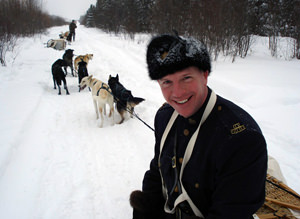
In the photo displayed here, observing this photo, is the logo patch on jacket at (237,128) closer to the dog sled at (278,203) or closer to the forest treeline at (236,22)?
the dog sled at (278,203)

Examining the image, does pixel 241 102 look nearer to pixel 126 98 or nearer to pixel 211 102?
pixel 126 98

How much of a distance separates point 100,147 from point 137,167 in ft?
3.55

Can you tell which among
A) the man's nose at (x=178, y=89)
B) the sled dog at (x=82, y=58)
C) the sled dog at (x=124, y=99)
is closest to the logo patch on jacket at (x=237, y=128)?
the man's nose at (x=178, y=89)

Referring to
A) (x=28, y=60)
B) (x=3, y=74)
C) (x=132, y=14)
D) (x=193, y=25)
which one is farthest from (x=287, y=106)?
(x=132, y=14)

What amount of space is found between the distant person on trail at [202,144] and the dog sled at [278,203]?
1.37 feet

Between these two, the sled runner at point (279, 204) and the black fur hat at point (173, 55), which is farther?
the sled runner at point (279, 204)

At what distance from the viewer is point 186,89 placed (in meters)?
1.04

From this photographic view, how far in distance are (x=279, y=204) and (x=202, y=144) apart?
1018 millimetres

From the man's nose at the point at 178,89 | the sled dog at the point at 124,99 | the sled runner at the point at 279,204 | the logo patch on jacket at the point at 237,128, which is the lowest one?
the sled runner at the point at 279,204

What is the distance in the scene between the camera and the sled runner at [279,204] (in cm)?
134

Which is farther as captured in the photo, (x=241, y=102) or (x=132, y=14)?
(x=132, y=14)

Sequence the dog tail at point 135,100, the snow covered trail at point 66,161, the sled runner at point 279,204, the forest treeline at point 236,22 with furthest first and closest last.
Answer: the forest treeline at point 236,22 → the dog tail at point 135,100 → the snow covered trail at point 66,161 → the sled runner at point 279,204

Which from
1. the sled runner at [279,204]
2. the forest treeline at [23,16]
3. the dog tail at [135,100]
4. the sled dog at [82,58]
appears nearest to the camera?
the sled runner at [279,204]

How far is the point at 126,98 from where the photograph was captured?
4.61 metres
